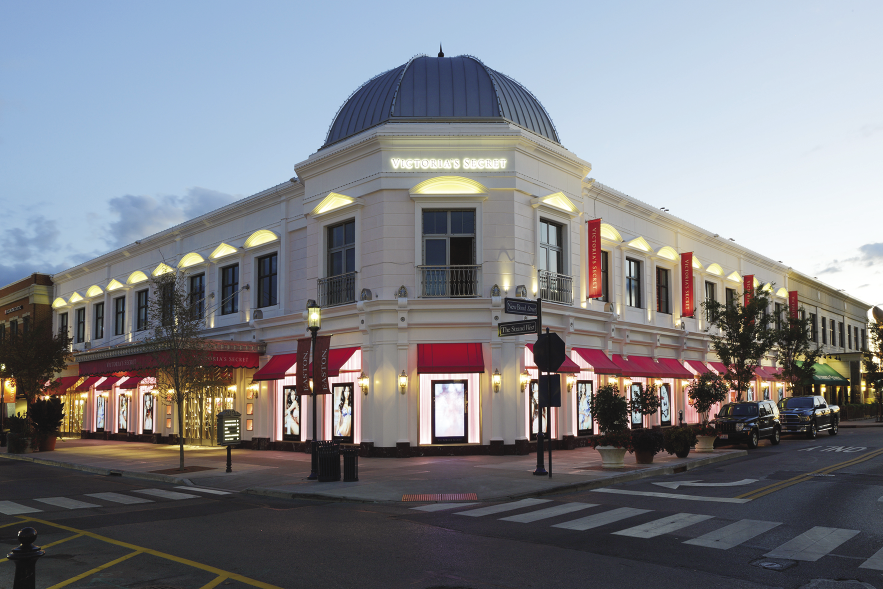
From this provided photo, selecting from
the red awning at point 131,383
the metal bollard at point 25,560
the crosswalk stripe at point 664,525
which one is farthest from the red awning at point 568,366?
the metal bollard at point 25,560

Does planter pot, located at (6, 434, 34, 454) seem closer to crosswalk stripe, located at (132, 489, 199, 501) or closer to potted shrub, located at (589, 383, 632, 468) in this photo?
crosswalk stripe, located at (132, 489, 199, 501)

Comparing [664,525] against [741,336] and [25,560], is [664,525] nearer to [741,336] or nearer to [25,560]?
[25,560]

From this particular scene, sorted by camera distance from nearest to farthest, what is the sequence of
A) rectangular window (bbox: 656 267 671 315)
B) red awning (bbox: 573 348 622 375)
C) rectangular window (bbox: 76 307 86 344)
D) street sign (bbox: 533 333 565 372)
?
1. street sign (bbox: 533 333 565 372)
2. red awning (bbox: 573 348 622 375)
3. rectangular window (bbox: 656 267 671 315)
4. rectangular window (bbox: 76 307 86 344)

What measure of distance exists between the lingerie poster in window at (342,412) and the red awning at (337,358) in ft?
2.44

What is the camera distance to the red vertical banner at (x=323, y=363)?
72.3 ft

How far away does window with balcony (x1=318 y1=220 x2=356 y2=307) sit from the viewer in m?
24.7

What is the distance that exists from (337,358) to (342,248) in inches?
156

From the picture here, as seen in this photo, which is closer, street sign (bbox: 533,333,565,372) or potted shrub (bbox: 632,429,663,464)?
street sign (bbox: 533,333,565,372)

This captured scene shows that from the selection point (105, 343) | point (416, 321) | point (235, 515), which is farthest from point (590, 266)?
point (105, 343)

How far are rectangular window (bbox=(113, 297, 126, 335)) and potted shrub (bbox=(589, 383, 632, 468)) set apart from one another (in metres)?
28.4

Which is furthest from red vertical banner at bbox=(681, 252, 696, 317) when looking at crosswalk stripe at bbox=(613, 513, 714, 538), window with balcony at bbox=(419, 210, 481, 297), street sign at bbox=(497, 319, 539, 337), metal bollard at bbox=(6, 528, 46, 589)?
metal bollard at bbox=(6, 528, 46, 589)

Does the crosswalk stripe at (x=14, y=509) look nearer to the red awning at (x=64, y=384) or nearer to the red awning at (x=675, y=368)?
the red awning at (x=675, y=368)

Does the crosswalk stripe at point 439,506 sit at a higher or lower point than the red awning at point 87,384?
lower

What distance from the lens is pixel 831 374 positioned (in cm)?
4956
